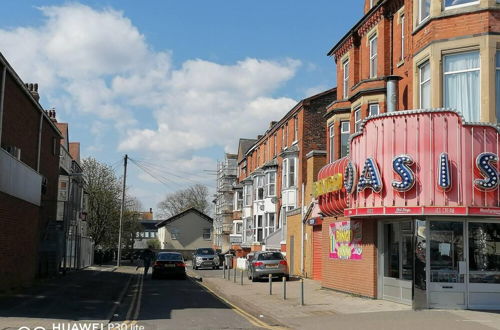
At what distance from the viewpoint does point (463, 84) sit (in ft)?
54.9

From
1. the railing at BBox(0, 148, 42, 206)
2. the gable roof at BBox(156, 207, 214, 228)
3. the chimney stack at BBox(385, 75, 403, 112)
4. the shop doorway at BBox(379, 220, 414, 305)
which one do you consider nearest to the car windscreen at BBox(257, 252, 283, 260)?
the railing at BBox(0, 148, 42, 206)

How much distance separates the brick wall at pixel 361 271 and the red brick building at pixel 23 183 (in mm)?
11959

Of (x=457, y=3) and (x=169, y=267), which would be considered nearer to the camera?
(x=457, y=3)

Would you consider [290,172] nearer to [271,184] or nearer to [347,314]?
[271,184]

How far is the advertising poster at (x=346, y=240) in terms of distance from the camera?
20.2 meters

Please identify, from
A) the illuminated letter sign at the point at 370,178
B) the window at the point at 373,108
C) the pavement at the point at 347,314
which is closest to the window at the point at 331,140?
the window at the point at 373,108

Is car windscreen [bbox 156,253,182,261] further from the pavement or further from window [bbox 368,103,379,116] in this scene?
window [bbox 368,103,379,116]

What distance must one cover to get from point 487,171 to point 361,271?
242 inches

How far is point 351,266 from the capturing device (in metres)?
20.8

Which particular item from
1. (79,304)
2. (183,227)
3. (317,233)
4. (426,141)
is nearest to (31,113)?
(79,304)

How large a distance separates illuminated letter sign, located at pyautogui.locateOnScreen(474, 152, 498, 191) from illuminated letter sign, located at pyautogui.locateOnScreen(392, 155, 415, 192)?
172 cm

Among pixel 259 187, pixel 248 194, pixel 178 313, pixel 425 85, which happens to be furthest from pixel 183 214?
pixel 178 313

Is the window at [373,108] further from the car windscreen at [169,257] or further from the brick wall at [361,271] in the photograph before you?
the car windscreen at [169,257]

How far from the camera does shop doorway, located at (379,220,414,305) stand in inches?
676
